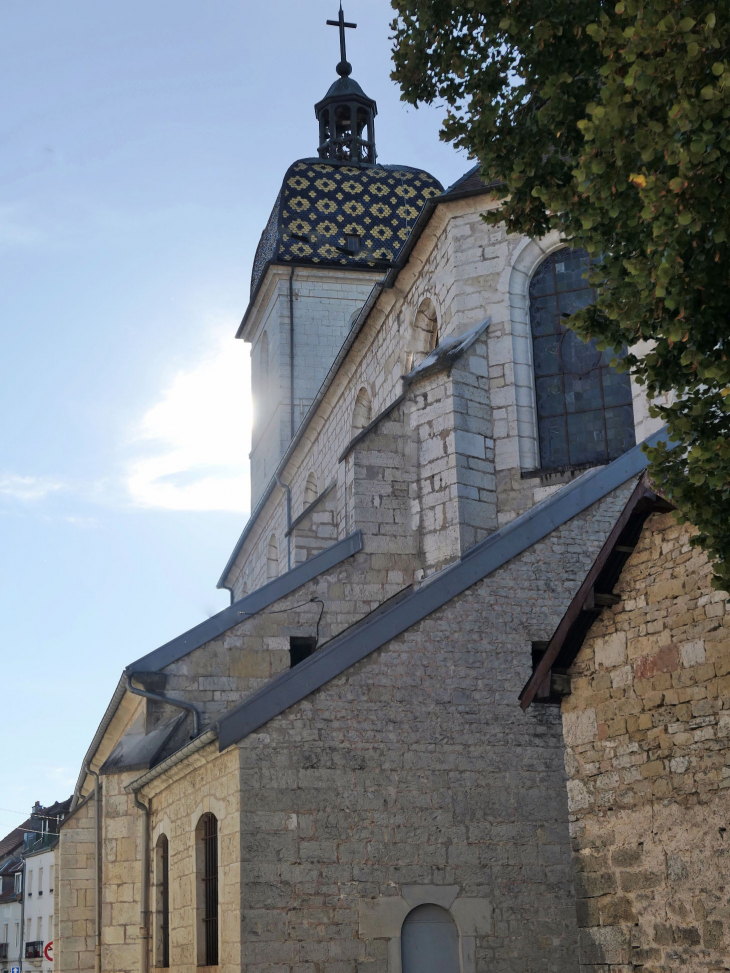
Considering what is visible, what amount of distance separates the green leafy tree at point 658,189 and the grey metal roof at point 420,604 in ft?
15.4

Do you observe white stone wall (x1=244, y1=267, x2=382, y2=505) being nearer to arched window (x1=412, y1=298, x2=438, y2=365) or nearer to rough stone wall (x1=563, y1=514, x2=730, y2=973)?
arched window (x1=412, y1=298, x2=438, y2=365)

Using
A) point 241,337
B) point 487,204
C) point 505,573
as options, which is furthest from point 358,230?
point 505,573

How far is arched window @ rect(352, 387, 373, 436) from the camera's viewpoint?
19.0 m

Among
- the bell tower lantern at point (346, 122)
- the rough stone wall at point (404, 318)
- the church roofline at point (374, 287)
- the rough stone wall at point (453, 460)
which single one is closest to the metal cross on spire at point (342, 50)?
the bell tower lantern at point (346, 122)

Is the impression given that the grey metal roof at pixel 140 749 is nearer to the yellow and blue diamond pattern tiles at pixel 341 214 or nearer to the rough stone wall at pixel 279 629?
the rough stone wall at pixel 279 629

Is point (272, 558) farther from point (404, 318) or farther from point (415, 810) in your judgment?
point (415, 810)

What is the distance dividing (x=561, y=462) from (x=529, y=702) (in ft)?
20.8

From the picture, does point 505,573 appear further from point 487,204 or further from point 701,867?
point 487,204

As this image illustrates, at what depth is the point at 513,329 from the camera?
14297 millimetres

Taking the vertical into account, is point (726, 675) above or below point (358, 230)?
below

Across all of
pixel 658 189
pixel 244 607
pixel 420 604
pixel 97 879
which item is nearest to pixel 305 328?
pixel 244 607

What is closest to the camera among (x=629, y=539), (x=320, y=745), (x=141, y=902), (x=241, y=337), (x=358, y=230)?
(x=629, y=539)

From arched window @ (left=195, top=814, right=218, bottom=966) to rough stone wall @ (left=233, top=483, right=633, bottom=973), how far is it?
3.48ft

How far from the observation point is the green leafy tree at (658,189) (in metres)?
5.25
